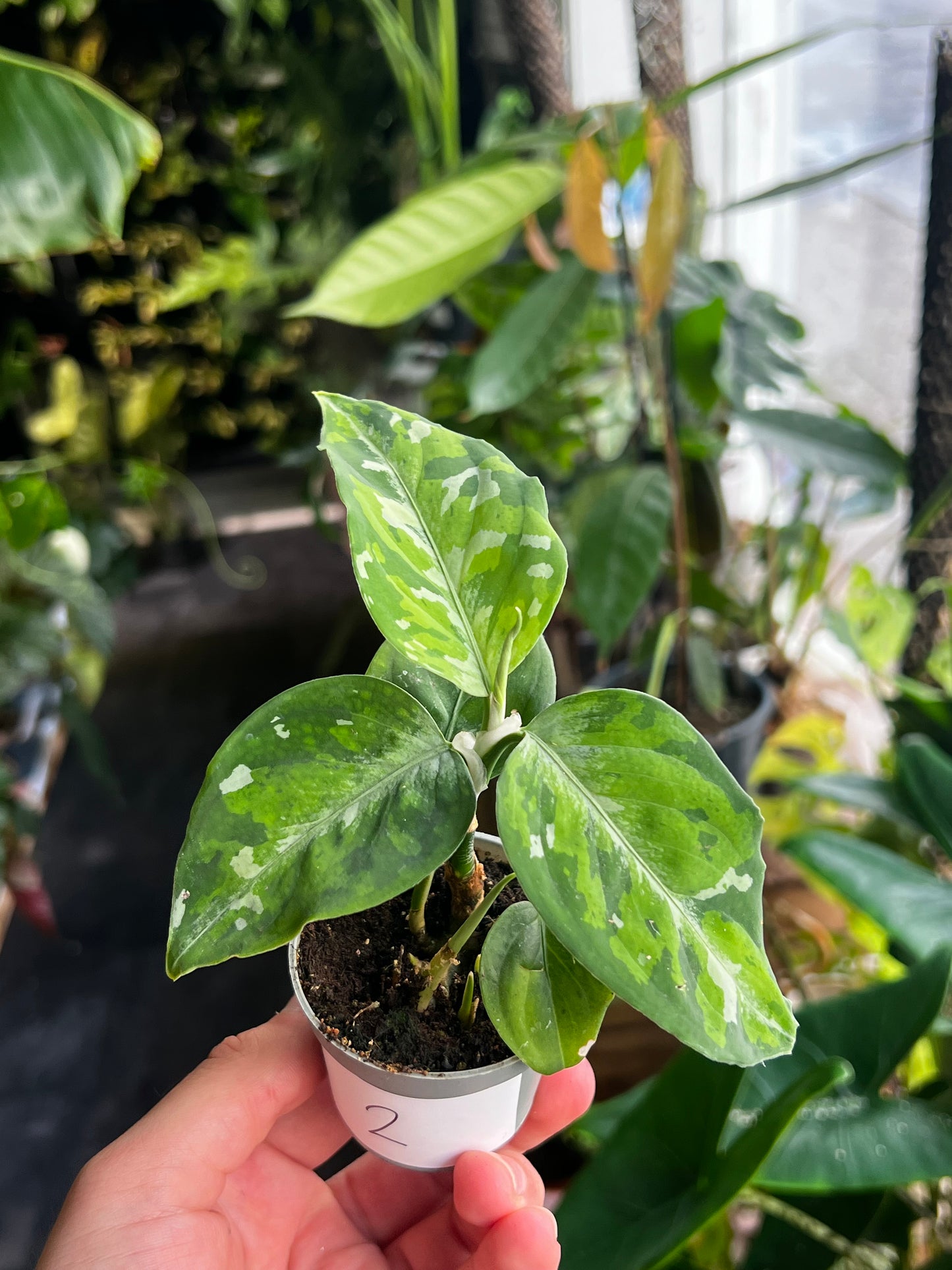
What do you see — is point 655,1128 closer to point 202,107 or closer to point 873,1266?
point 873,1266

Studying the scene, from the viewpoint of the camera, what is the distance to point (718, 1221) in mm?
733

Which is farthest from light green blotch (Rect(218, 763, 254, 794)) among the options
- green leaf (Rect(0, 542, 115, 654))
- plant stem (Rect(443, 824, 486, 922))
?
green leaf (Rect(0, 542, 115, 654))

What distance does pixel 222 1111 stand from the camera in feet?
1.45

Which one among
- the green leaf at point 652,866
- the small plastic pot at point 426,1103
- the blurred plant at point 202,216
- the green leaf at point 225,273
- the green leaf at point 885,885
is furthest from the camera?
the blurred plant at point 202,216

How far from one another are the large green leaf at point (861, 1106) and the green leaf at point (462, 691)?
1.00 ft

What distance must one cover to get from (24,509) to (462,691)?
39.4 inches

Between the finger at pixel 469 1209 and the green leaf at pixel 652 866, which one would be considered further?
the finger at pixel 469 1209

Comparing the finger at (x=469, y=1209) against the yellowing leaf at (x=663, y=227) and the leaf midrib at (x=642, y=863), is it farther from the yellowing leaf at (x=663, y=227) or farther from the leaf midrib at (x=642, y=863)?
the yellowing leaf at (x=663, y=227)

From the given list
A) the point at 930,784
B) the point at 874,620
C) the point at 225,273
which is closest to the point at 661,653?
the point at 930,784

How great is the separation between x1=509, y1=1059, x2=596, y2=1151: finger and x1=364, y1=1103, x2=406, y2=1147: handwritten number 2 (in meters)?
0.10

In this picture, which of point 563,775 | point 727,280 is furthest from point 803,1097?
point 727,280

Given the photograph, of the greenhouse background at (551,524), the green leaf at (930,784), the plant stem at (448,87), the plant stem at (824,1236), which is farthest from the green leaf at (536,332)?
the plant stem at (824,1236)

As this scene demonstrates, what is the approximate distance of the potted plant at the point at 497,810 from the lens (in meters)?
0.28

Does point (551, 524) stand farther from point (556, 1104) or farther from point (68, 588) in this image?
point (68, 588)
